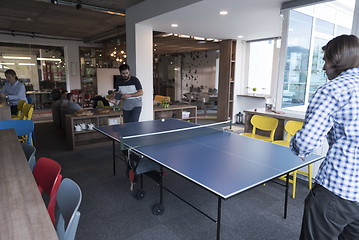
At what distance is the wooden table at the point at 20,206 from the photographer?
1008 mm

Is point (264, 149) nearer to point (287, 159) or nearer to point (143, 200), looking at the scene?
point (287, 159)

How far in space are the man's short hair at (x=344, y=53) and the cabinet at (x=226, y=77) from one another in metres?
6.72

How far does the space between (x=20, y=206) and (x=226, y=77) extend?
24.2ft

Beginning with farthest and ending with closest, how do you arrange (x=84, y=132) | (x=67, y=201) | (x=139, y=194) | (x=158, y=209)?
(x=84, y=132), (x=139, y=194), (x=158, y=209), (x=67, y=201)

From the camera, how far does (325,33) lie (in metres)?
4.88

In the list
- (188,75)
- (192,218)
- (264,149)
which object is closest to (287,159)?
(264,149)

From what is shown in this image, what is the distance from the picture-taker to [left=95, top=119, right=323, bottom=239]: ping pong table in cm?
173

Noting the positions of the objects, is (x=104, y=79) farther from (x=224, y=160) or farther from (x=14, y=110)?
(x=224, y=160)

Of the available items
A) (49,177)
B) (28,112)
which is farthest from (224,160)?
(28,112)

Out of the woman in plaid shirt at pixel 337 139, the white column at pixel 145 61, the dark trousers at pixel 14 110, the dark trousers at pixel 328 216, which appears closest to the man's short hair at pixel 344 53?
the woman in plaid shirt at pixel 337 139

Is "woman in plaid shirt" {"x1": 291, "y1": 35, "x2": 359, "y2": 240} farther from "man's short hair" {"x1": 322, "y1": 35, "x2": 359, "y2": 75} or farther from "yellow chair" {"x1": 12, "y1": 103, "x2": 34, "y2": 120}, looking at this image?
"yellow chair" {"x1": 12, "y1": 103, "x2": 34, "y2": 120}

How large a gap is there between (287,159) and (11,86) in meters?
5.89

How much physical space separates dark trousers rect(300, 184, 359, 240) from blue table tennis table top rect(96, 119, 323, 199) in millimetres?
380

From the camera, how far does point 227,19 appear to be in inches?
202
